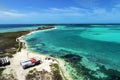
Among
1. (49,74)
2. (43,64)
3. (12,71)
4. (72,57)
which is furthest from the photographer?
(72,57)

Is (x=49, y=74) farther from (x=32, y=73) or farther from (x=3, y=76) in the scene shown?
(x=3, y=76)

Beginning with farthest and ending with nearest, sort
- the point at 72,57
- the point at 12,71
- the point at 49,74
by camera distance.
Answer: the point at 72,57, the point at 12,71, the point at 49,74

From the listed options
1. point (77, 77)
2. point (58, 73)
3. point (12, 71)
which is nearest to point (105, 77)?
point (77, 77)

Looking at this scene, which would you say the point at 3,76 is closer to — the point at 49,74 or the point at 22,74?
the point at 22,74

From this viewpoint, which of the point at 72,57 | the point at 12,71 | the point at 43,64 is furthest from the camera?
the point at 72,57

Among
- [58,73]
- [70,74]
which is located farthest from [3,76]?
[70,74]

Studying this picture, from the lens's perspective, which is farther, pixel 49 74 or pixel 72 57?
pixel 72 57

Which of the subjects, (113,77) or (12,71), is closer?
(113,77)
